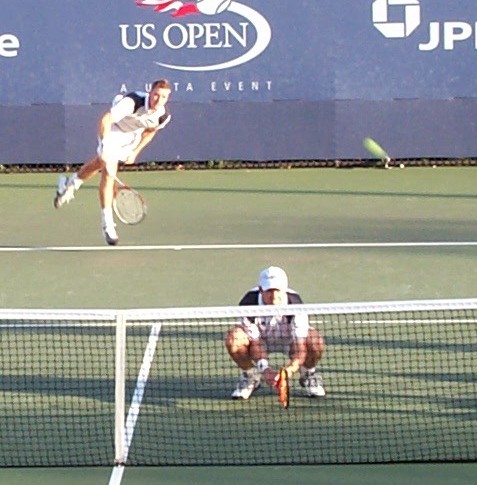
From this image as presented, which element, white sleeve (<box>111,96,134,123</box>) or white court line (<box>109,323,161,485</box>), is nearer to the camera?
white court line (<box>109,323,161,485</box>)

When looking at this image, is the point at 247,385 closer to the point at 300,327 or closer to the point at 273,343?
the point at 273,343

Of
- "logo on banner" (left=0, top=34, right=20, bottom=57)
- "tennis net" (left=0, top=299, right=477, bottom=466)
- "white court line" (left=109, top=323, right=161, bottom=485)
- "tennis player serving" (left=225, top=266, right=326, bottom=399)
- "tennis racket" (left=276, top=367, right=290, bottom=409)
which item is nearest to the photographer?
"white court line" (left=109, top=323, right=161, bottom=485)

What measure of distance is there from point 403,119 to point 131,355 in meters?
9.26

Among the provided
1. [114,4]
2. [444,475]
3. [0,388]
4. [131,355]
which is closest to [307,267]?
[131,355]

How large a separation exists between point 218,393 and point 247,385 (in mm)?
214

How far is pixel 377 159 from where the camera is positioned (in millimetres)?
17922

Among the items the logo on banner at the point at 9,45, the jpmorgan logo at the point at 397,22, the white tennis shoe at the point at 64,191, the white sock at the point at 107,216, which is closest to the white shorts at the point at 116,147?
the white sock at the point at 107,216

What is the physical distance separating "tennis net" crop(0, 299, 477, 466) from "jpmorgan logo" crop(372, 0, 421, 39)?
26.4 feet

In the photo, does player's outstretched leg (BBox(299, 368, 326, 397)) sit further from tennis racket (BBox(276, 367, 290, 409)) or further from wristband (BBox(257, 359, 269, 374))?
tennis racket (BBox(276, 367, 290, 409))

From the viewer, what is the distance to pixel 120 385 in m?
7.15

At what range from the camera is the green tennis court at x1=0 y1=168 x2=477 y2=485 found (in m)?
11.2

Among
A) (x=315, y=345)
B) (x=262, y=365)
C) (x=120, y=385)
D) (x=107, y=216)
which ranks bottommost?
(x=120, y=385)

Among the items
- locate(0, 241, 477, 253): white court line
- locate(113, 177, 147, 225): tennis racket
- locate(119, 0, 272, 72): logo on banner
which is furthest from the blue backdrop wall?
locate(113, 177, 147, 225): tennis racket

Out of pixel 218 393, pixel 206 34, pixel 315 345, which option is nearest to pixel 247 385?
pixel 218 393
